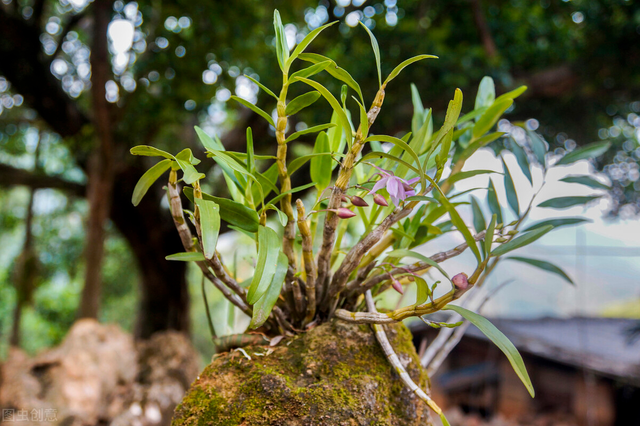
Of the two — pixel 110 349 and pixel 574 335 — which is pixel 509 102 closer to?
pixel 110 349

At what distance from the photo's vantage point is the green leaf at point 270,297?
0.92 feet

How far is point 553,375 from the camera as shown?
2127mm

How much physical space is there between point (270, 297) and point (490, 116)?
294 mm

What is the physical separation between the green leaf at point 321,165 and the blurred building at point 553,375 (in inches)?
72.4

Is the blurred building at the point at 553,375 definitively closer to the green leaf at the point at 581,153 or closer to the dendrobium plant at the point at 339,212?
the green leaf at the point at 581,153

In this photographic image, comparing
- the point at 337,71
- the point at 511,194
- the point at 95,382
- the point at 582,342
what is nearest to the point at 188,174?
the point at 337,71

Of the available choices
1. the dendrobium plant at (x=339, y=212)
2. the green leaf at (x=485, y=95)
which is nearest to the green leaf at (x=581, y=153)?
the dendrobium plant at (x=339, y=212)

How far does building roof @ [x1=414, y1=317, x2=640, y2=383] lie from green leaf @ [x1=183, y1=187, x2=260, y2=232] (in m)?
1.88

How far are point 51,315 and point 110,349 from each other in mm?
Result: 3229

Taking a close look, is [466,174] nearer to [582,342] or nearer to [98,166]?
[98,166]

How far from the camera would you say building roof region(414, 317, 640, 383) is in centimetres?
179

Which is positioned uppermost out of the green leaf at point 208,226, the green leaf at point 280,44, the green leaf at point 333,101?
the green leaf at point 280,44

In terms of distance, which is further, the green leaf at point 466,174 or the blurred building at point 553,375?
the blurred building at point 553,375

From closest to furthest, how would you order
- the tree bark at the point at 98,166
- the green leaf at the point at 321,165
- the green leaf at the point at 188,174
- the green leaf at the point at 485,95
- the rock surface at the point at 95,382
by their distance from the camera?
the green leaf at the point at 188,174 → the green leaf at the point at 321,165 → the green leaf at the point at 485,95 → the rock surface at the point at 95,382 → the tree bark at the point at 98,166
